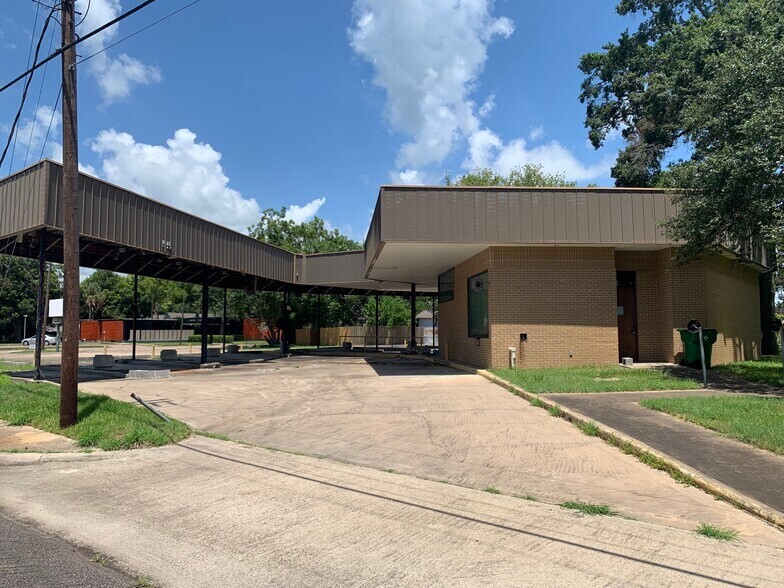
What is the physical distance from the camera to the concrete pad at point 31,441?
8.38 m

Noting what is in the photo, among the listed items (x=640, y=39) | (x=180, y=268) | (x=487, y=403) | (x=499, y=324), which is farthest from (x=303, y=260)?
(x=640, y=39)

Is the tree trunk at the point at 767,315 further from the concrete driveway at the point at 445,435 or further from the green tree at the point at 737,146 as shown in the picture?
the concrete driveway at the point at 445,435

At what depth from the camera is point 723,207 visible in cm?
1305

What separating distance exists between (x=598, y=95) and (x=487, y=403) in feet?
104

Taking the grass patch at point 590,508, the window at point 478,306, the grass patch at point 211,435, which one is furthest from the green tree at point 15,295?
the grass patch at point 590,508

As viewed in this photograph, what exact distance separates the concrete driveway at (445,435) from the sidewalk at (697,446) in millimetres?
436

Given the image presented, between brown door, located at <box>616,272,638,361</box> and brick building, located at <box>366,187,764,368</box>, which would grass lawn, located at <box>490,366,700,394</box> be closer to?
brick building, located at <box>366,187,764,368</box>

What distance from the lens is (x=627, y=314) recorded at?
18219 millimetres

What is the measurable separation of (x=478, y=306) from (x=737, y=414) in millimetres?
10441

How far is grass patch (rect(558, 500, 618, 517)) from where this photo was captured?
16.9 ft

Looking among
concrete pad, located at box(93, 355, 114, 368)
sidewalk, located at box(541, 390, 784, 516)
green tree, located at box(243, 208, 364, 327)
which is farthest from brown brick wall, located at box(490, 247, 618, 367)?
green tree, located at box(243, 208, 364, 327)

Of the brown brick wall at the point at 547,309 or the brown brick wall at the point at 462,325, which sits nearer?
the brown brick wall at the point at 547,309

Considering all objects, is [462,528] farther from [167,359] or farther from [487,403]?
[167,359]

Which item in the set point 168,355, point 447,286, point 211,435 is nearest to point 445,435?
point 211,435
